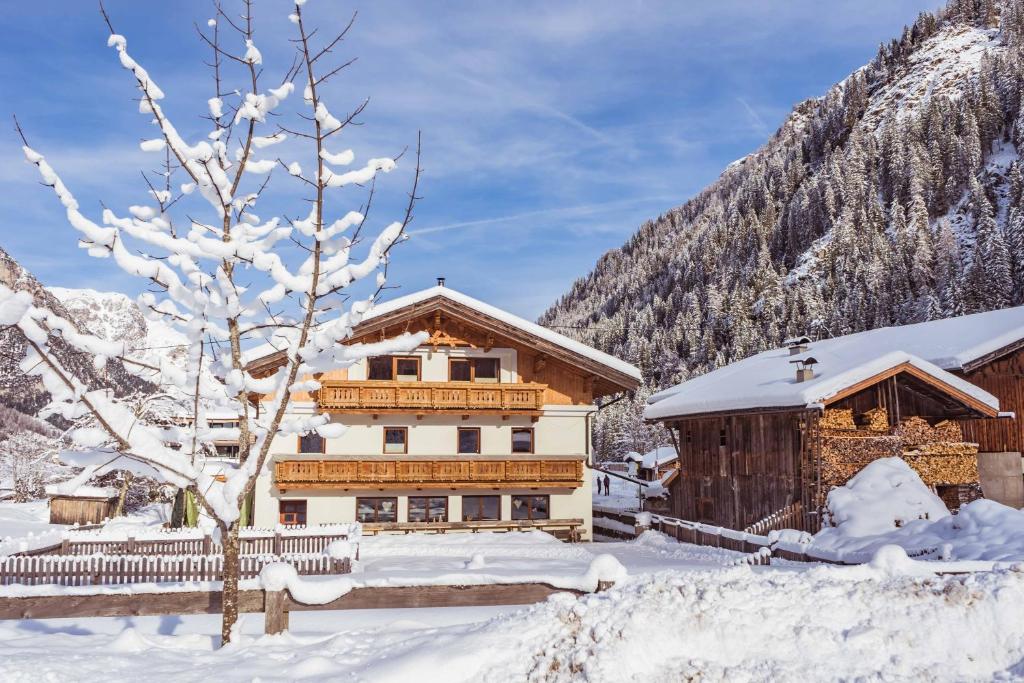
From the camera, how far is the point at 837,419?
2630 centimetres

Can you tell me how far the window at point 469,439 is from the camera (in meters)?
32.1

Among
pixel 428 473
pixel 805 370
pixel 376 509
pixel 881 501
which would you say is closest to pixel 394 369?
pixel 428 473

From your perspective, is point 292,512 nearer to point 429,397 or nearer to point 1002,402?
point 429,397

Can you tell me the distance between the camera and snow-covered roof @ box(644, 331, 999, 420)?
25.5m

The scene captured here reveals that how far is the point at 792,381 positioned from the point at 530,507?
1125cm

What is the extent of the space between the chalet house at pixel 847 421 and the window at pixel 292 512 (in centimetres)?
1541

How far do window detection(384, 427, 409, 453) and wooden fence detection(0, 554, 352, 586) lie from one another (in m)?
11.1

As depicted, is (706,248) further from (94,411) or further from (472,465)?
(94,411)

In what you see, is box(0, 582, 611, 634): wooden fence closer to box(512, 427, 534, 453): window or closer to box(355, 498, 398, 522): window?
box(355, 498, 398, 522): window

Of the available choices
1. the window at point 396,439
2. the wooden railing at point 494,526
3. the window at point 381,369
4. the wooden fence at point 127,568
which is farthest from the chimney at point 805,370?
the wooden fence at point 127,568

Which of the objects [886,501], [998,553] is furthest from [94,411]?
[886,501]

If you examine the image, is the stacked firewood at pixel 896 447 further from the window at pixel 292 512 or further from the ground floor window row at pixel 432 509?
the window at pixel 292 512

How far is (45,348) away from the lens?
7613 mm

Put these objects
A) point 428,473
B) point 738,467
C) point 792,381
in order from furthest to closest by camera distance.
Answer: point 428,473 → point 738,467 → point 792,381
